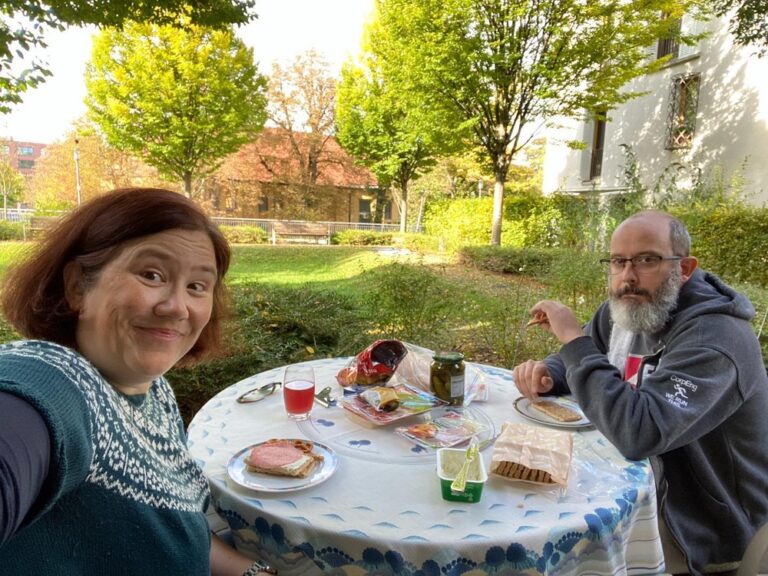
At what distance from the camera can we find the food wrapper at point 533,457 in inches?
49.1

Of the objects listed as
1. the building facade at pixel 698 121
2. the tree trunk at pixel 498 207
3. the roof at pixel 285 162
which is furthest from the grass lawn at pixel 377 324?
the roof at pixel 285 162

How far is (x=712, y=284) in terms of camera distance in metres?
1.85

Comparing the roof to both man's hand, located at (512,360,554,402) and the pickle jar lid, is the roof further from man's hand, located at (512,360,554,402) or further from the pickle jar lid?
the pickle jar lid

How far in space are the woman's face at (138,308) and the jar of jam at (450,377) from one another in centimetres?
101

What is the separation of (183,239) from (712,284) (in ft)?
6.44

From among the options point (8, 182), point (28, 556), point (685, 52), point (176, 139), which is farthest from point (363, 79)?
point (28, 556)

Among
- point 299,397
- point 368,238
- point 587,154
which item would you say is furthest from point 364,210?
point 299,397

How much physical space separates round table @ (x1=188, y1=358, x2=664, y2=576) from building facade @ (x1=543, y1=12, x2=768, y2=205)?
32.8 ft

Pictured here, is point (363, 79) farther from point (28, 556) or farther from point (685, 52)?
point (28, 556)

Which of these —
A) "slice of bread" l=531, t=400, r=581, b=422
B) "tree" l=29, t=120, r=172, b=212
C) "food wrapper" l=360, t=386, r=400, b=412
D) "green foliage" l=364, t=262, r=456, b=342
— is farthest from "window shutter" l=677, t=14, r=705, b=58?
"tree" l=29, t=120, r=172, b=212

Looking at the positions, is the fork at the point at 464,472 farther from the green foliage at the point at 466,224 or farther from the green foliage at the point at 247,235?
the green foliage at the point at 247,235

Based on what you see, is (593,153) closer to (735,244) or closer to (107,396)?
(735,244)

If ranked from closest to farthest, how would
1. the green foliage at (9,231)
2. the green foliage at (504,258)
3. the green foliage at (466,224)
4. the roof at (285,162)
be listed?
the green foliage at (504,258), the green foliage at (9,231), the green foliage at (466,224), the roof at (285,162)

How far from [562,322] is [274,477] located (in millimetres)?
1236
